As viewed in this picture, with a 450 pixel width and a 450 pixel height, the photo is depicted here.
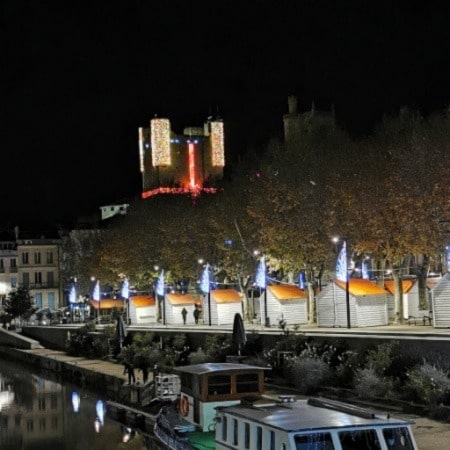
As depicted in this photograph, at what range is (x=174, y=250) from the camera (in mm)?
74812

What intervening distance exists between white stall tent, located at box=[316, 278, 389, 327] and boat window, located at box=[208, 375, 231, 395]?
22.8 meters

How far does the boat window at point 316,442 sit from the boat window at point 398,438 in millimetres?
1178

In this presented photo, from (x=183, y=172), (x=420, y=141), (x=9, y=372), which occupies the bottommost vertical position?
(x=9, y=372)

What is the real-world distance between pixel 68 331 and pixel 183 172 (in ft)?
246

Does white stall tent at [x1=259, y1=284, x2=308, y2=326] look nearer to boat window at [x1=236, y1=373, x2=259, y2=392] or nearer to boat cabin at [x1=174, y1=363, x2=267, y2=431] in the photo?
boat cabin at [x1=174, y1=363, x2=267, y2=431]

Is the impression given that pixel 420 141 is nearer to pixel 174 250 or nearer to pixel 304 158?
pixel 304 158

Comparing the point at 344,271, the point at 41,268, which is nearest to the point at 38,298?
the point at 41,268

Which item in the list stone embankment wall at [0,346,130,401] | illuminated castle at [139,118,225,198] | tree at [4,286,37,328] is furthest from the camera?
illuminated castle at [139,118,225,198]

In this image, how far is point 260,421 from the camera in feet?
65.2

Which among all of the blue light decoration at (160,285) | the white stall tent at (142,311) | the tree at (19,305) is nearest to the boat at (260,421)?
the blue light decoration at (160,285)

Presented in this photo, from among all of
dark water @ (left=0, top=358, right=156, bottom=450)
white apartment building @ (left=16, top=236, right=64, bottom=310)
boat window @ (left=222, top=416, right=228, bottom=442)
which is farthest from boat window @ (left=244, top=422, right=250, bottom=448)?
white apartment building @ (left=16, top=236, right=64, bottom=310)

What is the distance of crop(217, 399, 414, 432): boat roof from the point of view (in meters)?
18.3

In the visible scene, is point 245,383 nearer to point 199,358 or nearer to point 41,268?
point 199,358

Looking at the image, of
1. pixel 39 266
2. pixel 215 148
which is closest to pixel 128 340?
pixel 39 266
